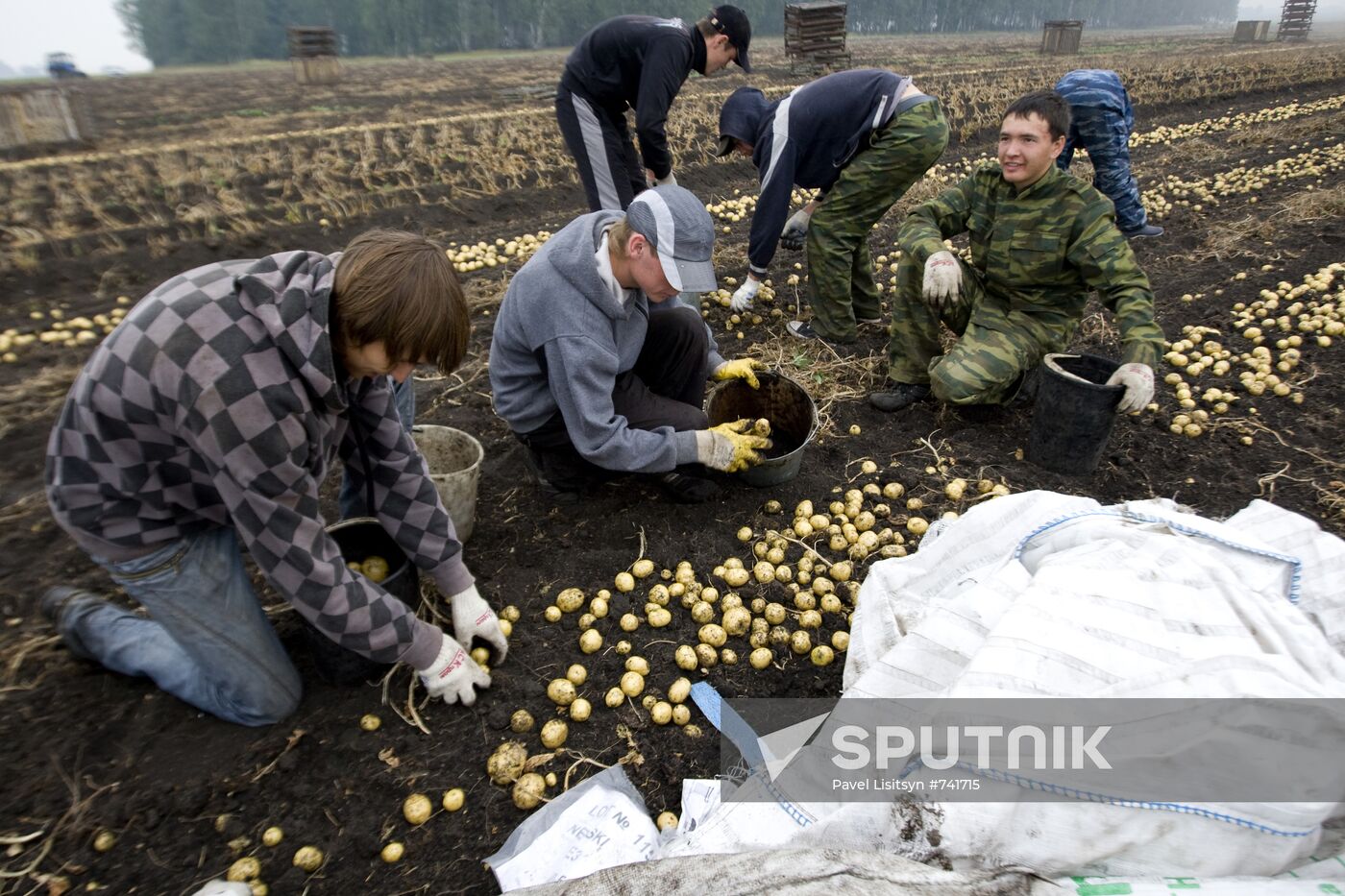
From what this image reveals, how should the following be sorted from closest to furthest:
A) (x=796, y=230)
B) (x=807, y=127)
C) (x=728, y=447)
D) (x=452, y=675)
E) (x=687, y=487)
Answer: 1. (x=452, y=675)
2. (x=728, y=447)
3. (x=687, y=487)
4. (x=807, y=127)
5. (x=796, y=230)

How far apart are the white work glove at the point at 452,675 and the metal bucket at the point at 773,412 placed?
1491 millimetres

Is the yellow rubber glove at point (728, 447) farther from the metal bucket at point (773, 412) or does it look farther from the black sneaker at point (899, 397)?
Result: the black sneaker at point (899, 397)

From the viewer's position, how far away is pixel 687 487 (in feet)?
10.6

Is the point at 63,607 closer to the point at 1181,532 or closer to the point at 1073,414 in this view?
the point at 1181,532

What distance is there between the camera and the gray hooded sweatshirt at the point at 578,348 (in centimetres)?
263

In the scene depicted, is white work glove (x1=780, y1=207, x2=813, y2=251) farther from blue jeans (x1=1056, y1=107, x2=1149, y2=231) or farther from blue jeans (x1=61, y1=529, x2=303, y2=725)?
blue jeans (x1=61, y1=529, x2=303, y2=725)

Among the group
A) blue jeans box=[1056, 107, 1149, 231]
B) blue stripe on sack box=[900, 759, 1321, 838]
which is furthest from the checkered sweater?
blue jeans box=[1056, 107, 1149, 231]

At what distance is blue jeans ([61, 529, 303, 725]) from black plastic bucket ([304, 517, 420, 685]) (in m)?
0.12

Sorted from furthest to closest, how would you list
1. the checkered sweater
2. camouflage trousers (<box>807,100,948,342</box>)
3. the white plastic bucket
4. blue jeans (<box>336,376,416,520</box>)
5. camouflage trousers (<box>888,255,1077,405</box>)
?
camouflage trousers (<box>807,100,948,342</box>)
camouflage trousers (<box>888,255,1077,405</box>)
the white plastic bucket
blue jeans (<box>336,376,416,520</box>)
the checkered sweater

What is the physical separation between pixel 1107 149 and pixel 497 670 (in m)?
6.13

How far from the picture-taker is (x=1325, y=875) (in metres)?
1.29

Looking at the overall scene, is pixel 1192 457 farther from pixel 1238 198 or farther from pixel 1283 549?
pixel 1238 198

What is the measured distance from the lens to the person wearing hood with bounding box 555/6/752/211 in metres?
4.61

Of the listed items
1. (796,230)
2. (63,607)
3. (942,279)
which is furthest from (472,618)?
(796,230)
